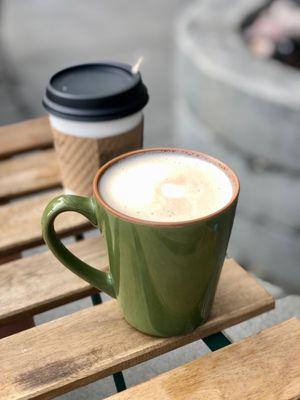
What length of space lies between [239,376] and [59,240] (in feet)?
0.79

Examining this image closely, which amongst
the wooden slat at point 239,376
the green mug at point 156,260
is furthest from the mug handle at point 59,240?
the wooden slat at point 239,376

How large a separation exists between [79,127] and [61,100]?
43mm

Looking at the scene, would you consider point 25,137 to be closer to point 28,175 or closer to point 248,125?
point 28,175

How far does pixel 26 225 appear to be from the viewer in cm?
88

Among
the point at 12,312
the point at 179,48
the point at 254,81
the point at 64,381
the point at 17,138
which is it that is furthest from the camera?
the point at 179,48

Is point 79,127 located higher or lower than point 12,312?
higher

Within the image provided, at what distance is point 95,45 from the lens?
136 inches

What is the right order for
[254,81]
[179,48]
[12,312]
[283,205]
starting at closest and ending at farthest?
[12,312], [254,81], [283,205], [179,48]

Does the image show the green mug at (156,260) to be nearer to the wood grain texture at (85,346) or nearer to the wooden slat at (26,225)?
the wood grain texture at (85,346)

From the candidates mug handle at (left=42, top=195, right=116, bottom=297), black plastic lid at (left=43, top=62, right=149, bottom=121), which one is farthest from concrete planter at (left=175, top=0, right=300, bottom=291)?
mug handle at (left=42, top=195, right=116, bottom=297)

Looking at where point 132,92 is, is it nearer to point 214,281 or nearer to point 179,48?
point 214,281

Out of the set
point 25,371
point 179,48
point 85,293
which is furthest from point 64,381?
point 179,48

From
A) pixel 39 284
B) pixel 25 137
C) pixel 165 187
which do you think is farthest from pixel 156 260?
pixel 25 137

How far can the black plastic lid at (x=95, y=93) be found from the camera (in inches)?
30.7
